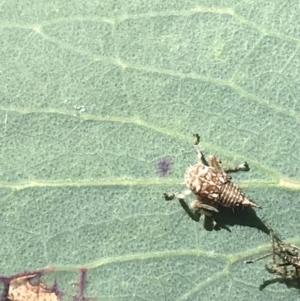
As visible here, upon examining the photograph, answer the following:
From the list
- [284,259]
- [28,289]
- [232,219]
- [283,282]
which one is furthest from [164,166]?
[28,289]

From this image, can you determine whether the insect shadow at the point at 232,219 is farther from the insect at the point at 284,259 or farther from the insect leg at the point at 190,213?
the insect at the point at 284,259

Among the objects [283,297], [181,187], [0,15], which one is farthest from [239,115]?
[0,15]

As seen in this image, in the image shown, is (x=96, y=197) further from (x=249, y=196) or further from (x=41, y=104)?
(x=249, y=196)

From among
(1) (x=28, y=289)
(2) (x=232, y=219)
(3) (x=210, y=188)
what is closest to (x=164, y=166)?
(3) (x=210, y=188)

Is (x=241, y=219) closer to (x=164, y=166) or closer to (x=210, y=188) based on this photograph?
(x=210, y=188)

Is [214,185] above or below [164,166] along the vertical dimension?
below

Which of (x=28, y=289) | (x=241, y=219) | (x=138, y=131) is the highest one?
(x=138, y=131)

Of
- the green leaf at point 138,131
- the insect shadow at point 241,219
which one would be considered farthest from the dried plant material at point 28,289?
the insect shadow at point 241,219

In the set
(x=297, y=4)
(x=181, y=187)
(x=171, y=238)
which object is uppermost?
(x=297, y=4)
